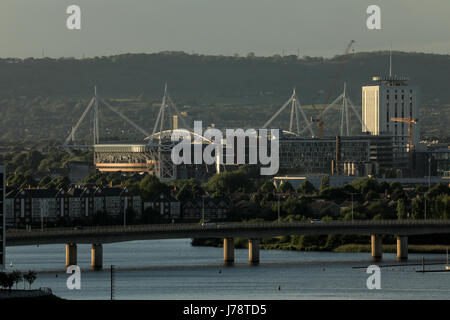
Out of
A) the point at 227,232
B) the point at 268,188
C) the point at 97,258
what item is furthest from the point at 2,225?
the point at 268,188

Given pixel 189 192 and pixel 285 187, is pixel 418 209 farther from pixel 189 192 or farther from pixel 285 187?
pixel 285 187

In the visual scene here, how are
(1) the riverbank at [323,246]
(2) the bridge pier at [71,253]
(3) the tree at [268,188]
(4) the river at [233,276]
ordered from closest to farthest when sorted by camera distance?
(4) the river at [233,276], (2) the bridge pier at [71,253], (1) the riverbank at [323,246], (3) the tree at [268,188]

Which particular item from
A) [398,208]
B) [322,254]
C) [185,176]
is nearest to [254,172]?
[185,176]

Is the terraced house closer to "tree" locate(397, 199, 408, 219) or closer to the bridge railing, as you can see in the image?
"tree" locate(397, 199, 408, 219)

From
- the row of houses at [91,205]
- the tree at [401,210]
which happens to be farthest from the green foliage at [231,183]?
the tree at [401,210]

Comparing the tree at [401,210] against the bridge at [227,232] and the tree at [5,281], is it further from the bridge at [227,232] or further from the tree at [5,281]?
the tree at [5,281]
